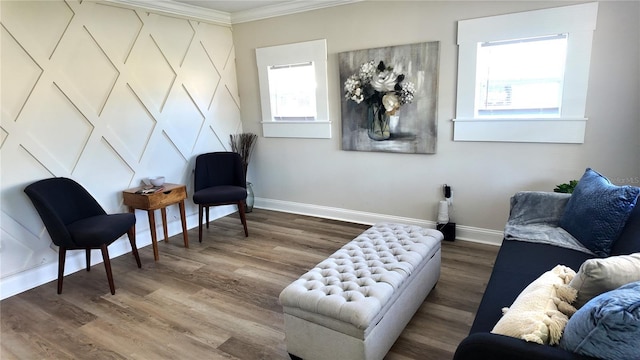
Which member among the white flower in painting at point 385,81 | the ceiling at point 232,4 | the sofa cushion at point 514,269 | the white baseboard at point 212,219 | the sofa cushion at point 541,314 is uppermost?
the ceiling at point 232,4

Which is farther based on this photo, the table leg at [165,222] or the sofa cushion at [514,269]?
the table leg at [165,222]

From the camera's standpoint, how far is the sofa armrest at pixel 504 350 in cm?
106

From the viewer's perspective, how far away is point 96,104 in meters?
3.27

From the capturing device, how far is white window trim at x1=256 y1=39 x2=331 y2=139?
3967mm

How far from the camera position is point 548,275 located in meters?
1.51

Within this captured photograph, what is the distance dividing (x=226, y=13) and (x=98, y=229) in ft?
9.64

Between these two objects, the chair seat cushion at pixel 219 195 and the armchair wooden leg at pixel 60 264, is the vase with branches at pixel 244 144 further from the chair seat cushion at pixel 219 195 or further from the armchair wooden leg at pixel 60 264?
the armchair wooden leg at pixel 60 264

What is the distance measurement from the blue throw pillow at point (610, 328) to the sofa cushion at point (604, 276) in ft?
0.35

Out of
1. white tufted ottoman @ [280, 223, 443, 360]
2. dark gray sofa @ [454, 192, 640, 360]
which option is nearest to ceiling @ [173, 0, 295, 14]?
white tufted ottoman @ [280, 223, 443, 360]

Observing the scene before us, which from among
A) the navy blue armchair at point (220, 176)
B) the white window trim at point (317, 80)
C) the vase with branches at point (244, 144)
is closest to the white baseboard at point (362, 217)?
the vase with branches at point (244, 144)

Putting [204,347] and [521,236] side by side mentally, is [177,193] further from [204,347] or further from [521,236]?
[521,236]

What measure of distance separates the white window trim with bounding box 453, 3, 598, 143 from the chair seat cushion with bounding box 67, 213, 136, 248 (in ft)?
9.86

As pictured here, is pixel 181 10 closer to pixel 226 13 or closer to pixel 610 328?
pixel 226 13

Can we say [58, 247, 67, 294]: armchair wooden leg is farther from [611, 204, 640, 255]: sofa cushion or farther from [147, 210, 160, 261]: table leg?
[611, 204, 640, 255]: sofa cushion
